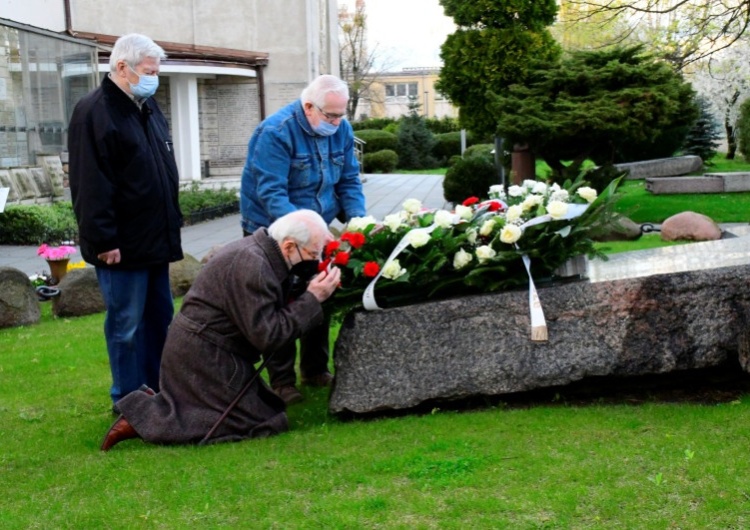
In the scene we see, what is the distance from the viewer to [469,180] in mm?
22047

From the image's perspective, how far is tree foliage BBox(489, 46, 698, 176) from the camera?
52.2 feet

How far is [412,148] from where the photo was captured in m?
45.2

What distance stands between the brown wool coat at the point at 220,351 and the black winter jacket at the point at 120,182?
64cm

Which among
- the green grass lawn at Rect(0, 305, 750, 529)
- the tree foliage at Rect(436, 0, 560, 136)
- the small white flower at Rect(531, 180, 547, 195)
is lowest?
the green grass lawn at Rect(0, 305, 750, 529)

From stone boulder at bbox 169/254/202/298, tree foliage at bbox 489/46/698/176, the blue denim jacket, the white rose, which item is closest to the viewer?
the white rose

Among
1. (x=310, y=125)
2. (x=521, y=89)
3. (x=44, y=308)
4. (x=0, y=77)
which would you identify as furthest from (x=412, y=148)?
(x=310, y=125)

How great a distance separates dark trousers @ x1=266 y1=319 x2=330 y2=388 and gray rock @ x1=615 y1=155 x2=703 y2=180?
18.6 meters

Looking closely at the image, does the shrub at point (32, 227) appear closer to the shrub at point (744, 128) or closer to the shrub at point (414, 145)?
the shrub at point (744, 128)

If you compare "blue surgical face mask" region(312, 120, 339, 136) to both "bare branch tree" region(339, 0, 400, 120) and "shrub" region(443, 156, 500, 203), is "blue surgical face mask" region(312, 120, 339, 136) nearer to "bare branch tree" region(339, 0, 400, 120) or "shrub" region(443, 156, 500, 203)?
"shrub" region(443, 156, 500, 203)

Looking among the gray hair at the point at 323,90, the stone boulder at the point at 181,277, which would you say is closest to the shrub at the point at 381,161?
the stone boulder at the point at 181,277

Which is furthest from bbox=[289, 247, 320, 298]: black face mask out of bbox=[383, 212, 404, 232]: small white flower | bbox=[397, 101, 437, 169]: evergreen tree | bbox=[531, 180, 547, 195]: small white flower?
bbox=[397, 101, 437, 169]: evergreen tree

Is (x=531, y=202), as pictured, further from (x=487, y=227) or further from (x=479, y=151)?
(x=479, y=151)

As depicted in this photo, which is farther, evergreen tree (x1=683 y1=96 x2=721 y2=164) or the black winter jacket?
evergreen tree (x1=683 y1=96 x2=721 y2=164)

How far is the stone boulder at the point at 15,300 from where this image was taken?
34.8 ft
